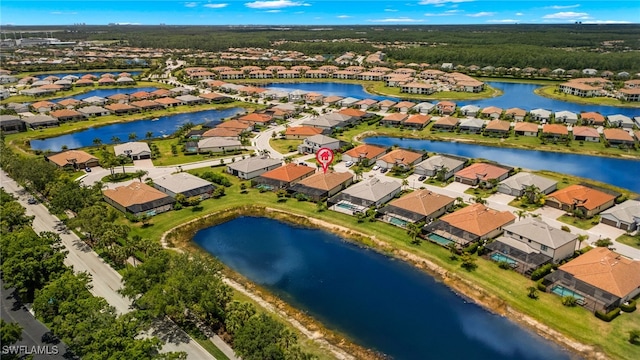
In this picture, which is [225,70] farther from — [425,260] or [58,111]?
[425,260]

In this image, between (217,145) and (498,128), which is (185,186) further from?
(498,128)

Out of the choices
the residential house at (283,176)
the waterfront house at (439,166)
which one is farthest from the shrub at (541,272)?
the residential house at (283,176)

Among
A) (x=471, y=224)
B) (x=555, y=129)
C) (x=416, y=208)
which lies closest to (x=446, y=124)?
(x=555, y=129)

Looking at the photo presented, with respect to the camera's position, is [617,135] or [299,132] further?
[299,132]

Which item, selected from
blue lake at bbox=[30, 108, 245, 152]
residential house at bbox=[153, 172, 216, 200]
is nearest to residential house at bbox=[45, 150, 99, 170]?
blue lake at bbox=[30, 108, 245, 152]

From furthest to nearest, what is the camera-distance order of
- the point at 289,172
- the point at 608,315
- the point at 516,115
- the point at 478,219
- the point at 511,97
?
the point at 511,97 < the point at 516,115 < the point at 289,172 < the point at 478,219 < the point at 608,315

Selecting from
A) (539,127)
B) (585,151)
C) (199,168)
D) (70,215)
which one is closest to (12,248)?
(70,215)
